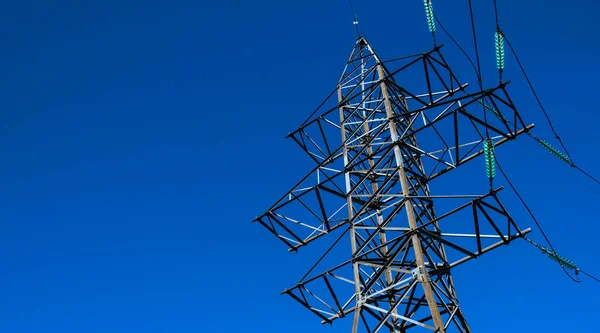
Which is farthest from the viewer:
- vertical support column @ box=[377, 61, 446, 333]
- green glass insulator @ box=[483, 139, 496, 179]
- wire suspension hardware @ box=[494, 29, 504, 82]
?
wire suspension hardware @ box=[494, 29, 504, 82]

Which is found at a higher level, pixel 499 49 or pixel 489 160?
pixel 499 49

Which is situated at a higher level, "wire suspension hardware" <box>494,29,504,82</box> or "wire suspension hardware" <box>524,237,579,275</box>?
"wire suspension hardware" <box>494,29,504,82</box>

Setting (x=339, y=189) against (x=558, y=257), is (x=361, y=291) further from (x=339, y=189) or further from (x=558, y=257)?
(x=558, y=257)

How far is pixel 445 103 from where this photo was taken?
15250mm

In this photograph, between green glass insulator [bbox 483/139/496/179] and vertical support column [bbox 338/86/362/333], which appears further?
vertical support column [bbox 338/86/362/333]

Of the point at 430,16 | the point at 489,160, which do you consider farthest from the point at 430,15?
the point at 489,160

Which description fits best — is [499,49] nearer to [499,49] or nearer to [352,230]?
[499,49]

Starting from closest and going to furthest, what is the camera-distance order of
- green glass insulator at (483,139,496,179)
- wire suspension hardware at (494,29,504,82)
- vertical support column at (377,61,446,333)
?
vertical support column at (377,61,446,333) < green glass insulator at (483,139,496,179) < wire suspension hardware at (494,29,504,82)

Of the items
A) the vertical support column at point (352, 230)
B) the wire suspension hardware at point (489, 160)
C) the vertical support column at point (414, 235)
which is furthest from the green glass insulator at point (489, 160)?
the vertical support column at point (352, 230)

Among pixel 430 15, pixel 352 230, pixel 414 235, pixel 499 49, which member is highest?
pixel 430 15

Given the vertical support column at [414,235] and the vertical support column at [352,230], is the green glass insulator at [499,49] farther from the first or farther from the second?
the vertical support column at [352,230]

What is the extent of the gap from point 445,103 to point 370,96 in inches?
137

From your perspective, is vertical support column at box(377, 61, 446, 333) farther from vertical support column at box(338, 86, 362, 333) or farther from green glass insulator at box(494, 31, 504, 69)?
green glass insulator at box(494, 31, 504, 69)

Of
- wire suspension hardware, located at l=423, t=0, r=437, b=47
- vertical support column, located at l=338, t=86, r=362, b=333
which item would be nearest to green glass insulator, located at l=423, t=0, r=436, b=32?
wire suspension hardware, located at l=423, t=0, r=437, b=47
